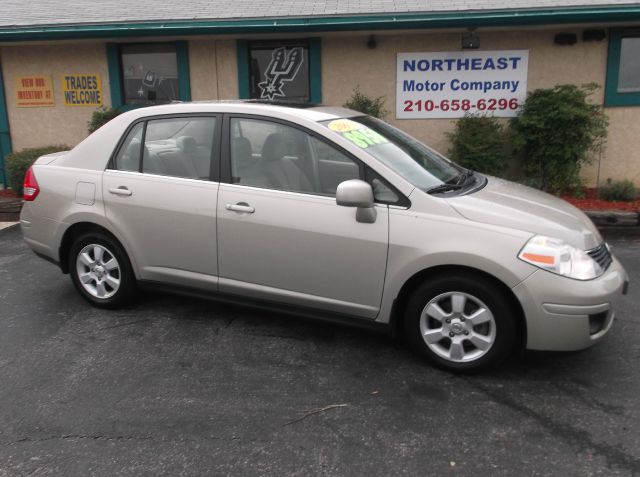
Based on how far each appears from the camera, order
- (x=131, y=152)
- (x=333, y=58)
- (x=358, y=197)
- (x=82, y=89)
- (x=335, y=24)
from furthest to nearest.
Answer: (x=82, y=89) → (x=333, y=58) → (x=335, y=24) → (x=131, y=152) → (x=358, y=197)

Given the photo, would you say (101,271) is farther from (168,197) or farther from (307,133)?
(307,133)

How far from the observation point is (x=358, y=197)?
137 inches

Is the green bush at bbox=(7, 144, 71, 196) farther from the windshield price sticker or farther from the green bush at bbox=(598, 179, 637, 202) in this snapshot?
the green bush at bbox=(598, 179, 637, 202)

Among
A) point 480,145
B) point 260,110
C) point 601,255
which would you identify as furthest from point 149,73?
point 601,255

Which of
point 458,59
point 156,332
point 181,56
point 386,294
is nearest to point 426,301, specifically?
point 386,294

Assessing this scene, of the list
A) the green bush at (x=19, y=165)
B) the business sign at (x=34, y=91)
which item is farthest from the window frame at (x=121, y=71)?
the green bush at (x=19, y=165)

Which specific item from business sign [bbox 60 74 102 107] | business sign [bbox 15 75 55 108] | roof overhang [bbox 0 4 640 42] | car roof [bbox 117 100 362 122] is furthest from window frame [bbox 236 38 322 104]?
car roof [bbox 117 100 362 122]

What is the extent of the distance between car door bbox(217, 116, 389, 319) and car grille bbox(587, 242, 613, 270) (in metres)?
1.25

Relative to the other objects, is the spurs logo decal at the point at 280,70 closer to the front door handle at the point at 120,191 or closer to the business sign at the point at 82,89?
the business sign at the point at 82,89

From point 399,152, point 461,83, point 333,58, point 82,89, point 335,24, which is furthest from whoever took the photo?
point 82,89

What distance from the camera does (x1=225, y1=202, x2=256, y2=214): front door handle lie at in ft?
12.9

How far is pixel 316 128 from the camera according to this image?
3875 mm

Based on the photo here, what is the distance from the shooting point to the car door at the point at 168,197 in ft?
13.6

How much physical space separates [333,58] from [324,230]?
602 cm
